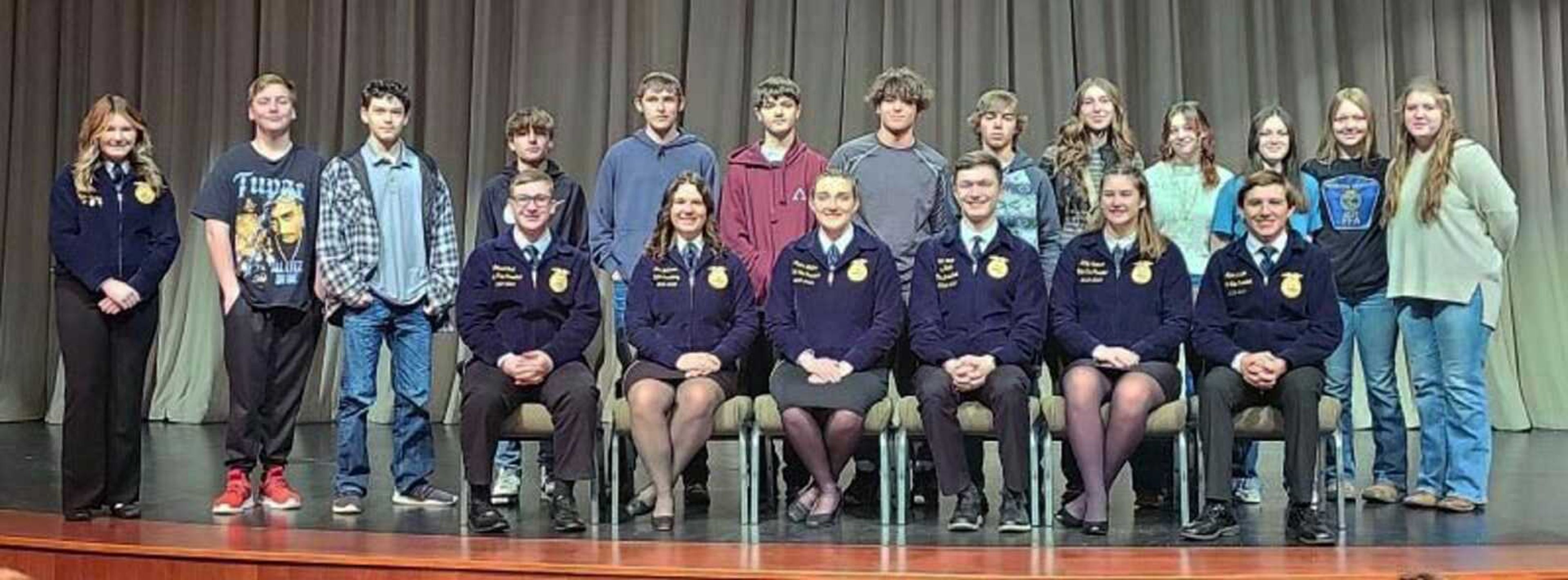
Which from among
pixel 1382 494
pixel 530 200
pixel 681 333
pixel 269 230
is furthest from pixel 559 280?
pixel 1382 494

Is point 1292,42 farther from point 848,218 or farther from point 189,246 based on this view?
point 189,246

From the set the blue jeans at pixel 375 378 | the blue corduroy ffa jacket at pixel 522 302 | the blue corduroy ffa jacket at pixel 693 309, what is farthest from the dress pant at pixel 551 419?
the blue jeans at pixel 375 378

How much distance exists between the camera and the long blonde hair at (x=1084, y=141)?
4260mm

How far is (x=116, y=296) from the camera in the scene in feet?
12.2

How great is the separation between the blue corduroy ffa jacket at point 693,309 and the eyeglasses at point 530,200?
307 millimetres

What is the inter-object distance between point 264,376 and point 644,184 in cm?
116

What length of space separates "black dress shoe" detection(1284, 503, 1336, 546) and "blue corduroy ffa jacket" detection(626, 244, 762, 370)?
143 centimetres

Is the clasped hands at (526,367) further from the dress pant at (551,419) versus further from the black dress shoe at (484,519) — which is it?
the black dress shoe at (484,519)

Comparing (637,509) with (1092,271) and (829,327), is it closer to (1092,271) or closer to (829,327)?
(829,327)

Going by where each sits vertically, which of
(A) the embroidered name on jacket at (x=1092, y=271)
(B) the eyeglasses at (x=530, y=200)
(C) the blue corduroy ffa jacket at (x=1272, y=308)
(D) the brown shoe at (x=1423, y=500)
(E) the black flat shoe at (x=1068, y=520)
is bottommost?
(E) the black flat shoe at (x=1068, y=520)

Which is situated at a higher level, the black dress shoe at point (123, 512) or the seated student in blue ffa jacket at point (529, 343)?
the seated student in blue ffa jacket at point (529, 343)

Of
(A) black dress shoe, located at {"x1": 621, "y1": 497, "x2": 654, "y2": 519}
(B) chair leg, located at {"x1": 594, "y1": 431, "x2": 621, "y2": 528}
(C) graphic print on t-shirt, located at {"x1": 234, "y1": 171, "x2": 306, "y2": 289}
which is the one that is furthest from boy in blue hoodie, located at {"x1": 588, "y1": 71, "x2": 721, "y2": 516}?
(C) graphic print on t-shirt, located at {"x1": 234, "y1": 171, "x2": 306, "y2": 289}

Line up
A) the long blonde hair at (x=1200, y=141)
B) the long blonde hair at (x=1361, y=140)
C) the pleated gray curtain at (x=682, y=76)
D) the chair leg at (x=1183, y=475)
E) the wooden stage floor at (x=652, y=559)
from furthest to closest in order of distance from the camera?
1. the pleated gray curtain at (x=682, y=76)
2. the long blonde hair at (x=1200, y=141)
3. the long blonde hair at (x=1361, y=140)
4. the chair leg at (x=1183, y=475)
5. the wooden stage floor at (x=652, y=559)

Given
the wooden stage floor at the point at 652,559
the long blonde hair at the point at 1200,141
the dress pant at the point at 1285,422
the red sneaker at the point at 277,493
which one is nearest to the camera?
the wooden stage floor at the point at 652,559
